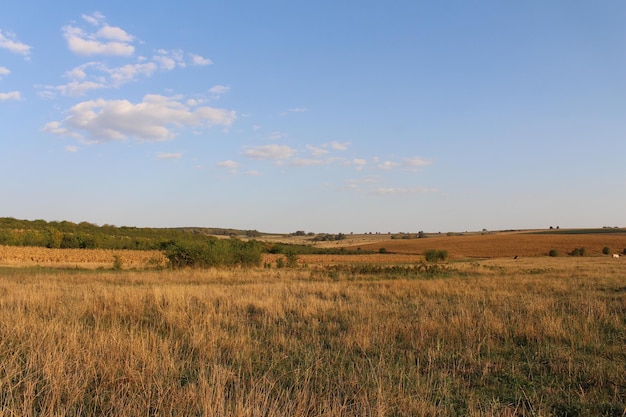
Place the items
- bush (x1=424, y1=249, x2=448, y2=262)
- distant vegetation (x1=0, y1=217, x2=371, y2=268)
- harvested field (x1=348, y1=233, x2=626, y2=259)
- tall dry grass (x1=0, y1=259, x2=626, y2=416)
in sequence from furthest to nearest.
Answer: harvested field (x1=348, y1=233, x2=626, y2=259) → bush (x1=424, y1=249, x2=448, y2=262) → distant vegetation (x1=0, y1=217, x2=371, y2=268) → tall dry grass (x1=0, y1=259, x2=626, y2=416)

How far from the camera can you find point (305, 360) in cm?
581

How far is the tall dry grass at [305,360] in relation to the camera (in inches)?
162

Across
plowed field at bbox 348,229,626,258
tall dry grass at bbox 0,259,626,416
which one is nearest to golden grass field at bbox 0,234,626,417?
tall dry grass at bbox 0,259,626,416

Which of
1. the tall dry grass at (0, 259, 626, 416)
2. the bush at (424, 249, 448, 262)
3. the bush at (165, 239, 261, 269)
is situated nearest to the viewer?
the tall dry grass at (0, 259, 626, 416)

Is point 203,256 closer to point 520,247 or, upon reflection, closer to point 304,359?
point 304,359

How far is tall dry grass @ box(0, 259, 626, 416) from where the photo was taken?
4113 mm

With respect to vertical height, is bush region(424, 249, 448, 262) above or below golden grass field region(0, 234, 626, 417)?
below

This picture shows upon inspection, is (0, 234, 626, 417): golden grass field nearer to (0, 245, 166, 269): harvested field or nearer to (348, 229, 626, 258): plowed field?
(0, 245, 166, 269): harvested field

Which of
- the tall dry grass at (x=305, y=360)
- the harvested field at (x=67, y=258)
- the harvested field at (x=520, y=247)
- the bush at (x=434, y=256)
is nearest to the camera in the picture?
the tall dry grass at (x=305, y=360)

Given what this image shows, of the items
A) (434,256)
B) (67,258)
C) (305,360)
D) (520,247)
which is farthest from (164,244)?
(520,247)

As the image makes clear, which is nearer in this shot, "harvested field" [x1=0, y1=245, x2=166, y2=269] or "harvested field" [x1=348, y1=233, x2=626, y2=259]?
"harvested field" [x1=0, y1=245, x2=166, y2=269]

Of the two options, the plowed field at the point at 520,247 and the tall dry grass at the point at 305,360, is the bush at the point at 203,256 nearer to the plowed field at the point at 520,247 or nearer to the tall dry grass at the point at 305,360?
the tall dry grass at the point at 305,360

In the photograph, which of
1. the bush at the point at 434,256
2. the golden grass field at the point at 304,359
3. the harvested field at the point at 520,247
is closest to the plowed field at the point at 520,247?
the harvested field at the point at 520,247

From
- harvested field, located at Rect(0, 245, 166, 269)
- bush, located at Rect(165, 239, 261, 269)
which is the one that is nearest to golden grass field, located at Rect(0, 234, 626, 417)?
bush, located at Rect(165, 239, 261, 269)
